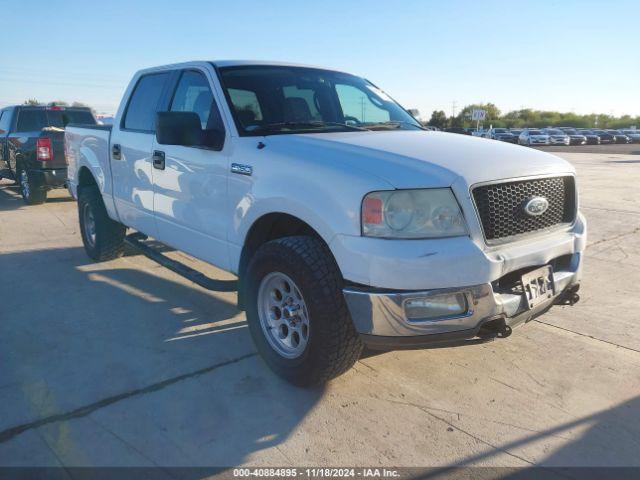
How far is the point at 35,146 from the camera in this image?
9859 mm

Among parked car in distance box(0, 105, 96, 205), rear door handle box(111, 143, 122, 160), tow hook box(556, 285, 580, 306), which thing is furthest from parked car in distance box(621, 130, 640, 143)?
rear door handle box(111, 143, 122, 160)

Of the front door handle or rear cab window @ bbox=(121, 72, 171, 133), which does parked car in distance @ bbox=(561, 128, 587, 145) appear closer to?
rear cab window @ bbox=(121, 72, 171, 133)

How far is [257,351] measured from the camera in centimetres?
378

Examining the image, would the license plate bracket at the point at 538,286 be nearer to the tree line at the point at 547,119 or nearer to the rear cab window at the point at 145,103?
the rear cab window at the point at 145,103

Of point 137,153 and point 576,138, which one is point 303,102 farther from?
point 576,138

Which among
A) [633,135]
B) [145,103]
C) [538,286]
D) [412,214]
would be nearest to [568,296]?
[538,286]

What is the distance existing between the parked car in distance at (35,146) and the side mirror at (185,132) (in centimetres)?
670

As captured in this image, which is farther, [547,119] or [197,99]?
[547,119]

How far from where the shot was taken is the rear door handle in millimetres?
Result: 5066

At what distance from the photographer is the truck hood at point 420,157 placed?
2.75 metres

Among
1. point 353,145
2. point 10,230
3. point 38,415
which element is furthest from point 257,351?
point 10,230

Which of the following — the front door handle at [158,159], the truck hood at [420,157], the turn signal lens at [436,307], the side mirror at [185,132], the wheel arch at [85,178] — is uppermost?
the side mirror at [185,132]

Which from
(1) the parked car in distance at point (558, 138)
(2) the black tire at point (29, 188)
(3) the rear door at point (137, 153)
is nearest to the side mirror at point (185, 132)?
→ (3) the rear door at point (137, 153)

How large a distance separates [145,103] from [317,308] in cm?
306
